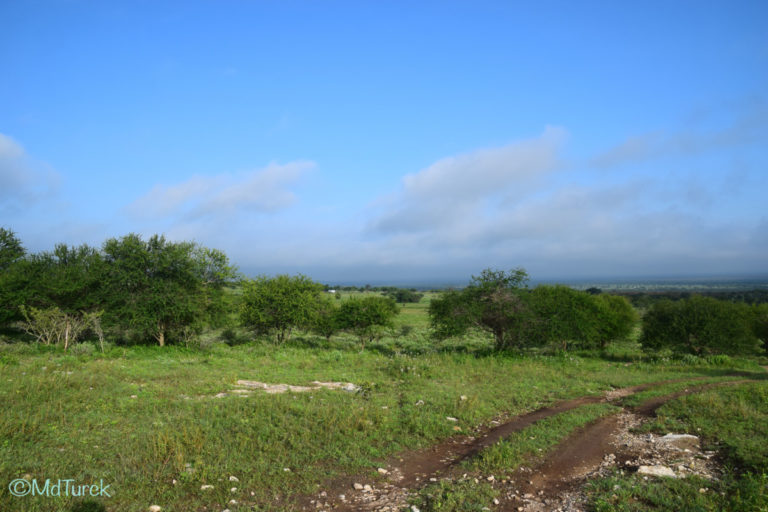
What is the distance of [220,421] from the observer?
1026cm

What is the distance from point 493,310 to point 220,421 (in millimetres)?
19763

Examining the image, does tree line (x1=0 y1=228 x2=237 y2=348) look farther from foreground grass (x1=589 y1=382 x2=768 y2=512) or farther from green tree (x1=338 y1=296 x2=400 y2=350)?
foreground grass (x1=589 y1=382 x2=768 y2=512)

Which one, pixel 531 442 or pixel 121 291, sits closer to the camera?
pixel 531 442

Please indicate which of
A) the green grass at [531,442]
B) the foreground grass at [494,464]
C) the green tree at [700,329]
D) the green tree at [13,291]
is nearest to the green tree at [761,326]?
the green tree at [700,329]

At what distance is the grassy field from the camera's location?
7199mm

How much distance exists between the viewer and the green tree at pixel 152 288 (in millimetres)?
26047

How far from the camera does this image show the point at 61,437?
28.8 ft

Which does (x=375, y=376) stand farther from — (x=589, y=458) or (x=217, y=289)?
(x=217, y=289)

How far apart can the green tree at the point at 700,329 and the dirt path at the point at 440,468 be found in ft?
73.6

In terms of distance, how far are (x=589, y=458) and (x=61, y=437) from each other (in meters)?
12.0

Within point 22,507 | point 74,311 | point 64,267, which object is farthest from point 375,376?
point 64,267

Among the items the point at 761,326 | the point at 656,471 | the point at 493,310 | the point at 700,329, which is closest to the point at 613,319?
the point at 700,329

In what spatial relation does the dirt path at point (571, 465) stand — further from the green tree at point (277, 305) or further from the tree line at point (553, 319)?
the green tree at point (277, 305)

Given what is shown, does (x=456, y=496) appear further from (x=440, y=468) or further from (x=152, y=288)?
(x=152, y=288)
